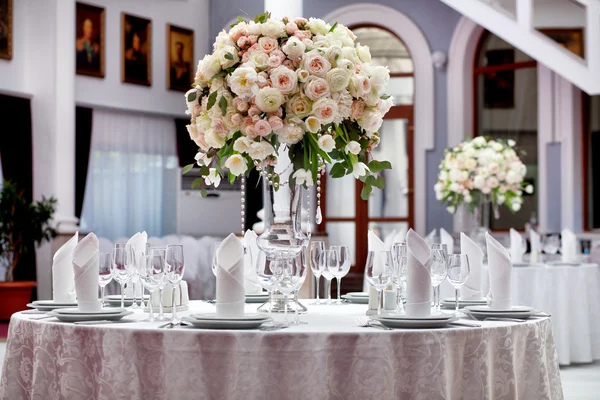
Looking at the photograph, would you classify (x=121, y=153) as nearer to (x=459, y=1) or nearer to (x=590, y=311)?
(x=459, y=1)

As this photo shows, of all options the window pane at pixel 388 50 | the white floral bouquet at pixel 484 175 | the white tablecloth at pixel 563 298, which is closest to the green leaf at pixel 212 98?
the white tablecloth at pixel 563 298

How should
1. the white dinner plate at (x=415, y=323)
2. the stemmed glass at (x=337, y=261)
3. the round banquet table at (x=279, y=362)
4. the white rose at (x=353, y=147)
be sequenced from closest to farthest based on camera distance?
the round banquet table at (x=279, y=362)
the white dinner plate at (x=415, y=323)
the white rose at (x=353, y=147)
the stemmed glass at (x=337, y=261)

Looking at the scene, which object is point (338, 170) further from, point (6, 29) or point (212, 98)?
point (6, 29)

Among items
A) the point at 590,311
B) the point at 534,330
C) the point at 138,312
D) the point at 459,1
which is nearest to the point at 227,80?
the point at 138,312

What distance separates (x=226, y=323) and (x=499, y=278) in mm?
1029

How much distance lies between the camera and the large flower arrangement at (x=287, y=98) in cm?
289

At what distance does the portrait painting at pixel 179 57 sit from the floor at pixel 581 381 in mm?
7474

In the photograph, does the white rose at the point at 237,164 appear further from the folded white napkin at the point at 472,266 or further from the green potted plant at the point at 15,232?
the green potted plant at the point at 15,232

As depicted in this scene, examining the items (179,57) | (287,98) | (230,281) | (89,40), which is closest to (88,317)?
(230,281)

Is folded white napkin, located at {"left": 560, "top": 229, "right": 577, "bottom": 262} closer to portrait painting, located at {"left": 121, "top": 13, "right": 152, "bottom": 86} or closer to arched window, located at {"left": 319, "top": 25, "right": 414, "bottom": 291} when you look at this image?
arched window, located at {"left": 319, "top": 25, "right": 414, "bottom": 291}

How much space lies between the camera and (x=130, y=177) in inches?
495

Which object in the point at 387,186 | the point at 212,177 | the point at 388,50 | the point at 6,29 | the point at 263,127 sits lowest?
the point at 212,177

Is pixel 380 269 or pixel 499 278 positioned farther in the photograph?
pixel 499 278

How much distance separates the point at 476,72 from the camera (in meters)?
10.9
